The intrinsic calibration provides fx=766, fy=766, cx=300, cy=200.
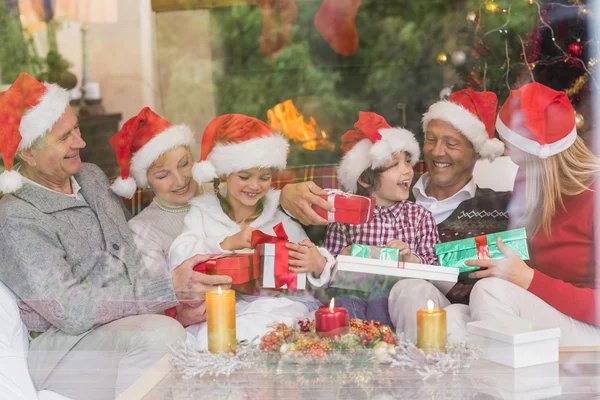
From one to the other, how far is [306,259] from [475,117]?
27.3 inches

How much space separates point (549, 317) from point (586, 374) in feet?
0.94

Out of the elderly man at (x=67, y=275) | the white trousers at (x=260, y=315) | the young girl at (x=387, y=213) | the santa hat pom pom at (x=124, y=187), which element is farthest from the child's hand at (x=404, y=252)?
the santa hat pom pom at (x=124, y=187)

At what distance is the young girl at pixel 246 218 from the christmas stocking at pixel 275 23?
2.15 feet

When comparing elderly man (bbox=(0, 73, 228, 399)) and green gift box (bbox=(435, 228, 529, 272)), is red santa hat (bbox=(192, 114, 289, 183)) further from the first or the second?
green gift box (bbox=(435, 228, 529, 272))

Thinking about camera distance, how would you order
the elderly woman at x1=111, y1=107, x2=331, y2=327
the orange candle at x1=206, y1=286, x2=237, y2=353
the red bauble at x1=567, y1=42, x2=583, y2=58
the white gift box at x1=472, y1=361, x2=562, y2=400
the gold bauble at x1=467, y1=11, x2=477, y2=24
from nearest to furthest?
the white gift box at x1=472, y1=361, x2=562, y2=400
the orange candle at x1=206, y1=286, x2=237, y2=353
the elderly woman at x1=111, y1=107, x2=331, y2=327
the red bauble at x1=567, y1=42, x2=583, y2=58
the gold bauble at x1=467, y1=11, x2=477, y2=24

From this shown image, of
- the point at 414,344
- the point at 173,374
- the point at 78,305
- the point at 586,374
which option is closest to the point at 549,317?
the point at 586,374

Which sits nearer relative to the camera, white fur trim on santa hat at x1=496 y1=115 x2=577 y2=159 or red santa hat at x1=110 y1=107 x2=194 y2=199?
white fur trim on santa hat at x1=496 y1=115 x2=577 y2=159

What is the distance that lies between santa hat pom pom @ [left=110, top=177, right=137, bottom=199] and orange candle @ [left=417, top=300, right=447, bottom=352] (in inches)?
39.9

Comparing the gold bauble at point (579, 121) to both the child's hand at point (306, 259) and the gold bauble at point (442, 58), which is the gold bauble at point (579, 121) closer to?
the gold bauble at point (442, 58)

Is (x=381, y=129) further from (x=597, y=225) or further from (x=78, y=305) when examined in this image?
(x=78, y=305)

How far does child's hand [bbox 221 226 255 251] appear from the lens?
7.53ft

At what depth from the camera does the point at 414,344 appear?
1.97 metres

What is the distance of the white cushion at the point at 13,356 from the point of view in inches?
88.0

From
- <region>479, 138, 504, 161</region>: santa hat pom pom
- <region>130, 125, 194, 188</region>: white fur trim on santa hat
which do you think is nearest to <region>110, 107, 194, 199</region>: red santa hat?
<region>130, 125, 194, 188</region>: white fur trim on santa hat
